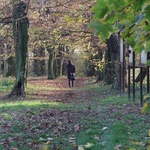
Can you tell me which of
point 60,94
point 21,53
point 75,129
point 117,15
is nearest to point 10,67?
point 60,94

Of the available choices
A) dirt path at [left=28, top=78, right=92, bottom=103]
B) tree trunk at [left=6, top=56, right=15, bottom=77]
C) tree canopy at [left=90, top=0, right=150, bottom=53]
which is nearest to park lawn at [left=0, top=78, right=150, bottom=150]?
tree canopy at [left=90, top=0, right=150, bottom=53]

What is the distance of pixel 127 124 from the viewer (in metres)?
9.53

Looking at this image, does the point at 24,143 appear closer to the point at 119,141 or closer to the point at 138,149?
the point at 119,141

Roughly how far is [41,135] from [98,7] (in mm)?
7037

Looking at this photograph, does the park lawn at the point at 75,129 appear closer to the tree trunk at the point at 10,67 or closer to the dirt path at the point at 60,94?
the dirt path at the point at 60,94

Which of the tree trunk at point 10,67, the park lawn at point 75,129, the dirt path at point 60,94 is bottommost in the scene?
the dirt path at point 60,94

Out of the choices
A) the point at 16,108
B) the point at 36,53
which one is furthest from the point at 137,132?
the point at 36,53

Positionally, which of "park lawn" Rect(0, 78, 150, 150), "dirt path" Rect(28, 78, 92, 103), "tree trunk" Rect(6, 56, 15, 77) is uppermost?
"tree trunk" Rect(6, 56, 15, 77)

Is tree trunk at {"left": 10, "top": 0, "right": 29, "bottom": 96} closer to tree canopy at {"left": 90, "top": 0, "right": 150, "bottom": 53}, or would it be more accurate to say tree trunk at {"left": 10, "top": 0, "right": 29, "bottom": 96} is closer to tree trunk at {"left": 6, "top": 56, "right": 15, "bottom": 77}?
tree canopy at {"left": 90, "top": 0, "right": 150, "bottom": 53}

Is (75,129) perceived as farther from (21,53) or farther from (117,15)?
(21,53)

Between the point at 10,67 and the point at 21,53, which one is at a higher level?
the point at 21,53

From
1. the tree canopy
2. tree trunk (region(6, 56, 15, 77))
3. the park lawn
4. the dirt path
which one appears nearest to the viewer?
the tree canopy

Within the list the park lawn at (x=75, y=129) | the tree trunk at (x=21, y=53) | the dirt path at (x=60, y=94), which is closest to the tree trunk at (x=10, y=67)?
the dirt path at (x=60, y=94)

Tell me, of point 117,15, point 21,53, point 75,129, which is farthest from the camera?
point 21,53
